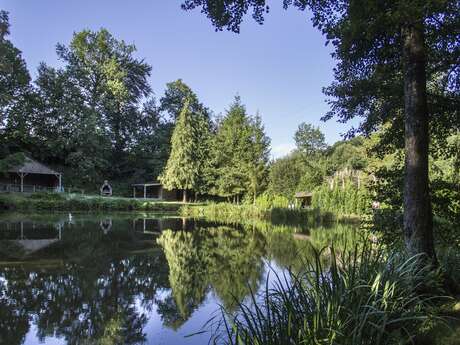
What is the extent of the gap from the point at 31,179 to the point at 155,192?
12547 millimetres

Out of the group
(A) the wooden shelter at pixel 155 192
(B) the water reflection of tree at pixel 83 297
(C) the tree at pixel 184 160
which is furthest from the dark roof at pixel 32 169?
(B) the water reflection of tree at pixel 83 297

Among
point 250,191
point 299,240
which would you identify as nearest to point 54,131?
point 250,191

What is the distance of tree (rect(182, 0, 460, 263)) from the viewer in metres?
3.91

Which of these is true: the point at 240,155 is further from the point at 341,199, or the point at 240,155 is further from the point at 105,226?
the point at 105,226

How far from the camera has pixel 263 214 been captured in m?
27.6

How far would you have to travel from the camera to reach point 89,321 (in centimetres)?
536

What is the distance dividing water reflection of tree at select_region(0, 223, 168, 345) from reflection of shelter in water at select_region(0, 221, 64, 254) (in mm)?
1382

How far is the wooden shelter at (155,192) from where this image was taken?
134 feet

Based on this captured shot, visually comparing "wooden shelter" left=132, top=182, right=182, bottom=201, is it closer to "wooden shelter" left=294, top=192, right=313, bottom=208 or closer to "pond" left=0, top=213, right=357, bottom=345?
"wooden shelter" left=294, top=192, right=313, bottom=208

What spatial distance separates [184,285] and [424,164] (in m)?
5.21

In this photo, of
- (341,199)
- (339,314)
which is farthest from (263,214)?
(339,314)

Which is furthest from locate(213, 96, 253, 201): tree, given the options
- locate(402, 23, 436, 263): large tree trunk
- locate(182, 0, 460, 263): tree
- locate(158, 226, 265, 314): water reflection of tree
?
locate(402, 23, 436, 263): large tree trunk

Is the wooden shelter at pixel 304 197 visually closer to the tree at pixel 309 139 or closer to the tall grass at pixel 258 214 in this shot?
the tall grass at pixel 258 214

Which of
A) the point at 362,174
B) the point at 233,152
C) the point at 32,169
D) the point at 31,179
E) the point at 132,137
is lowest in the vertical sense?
the point at 31,179
